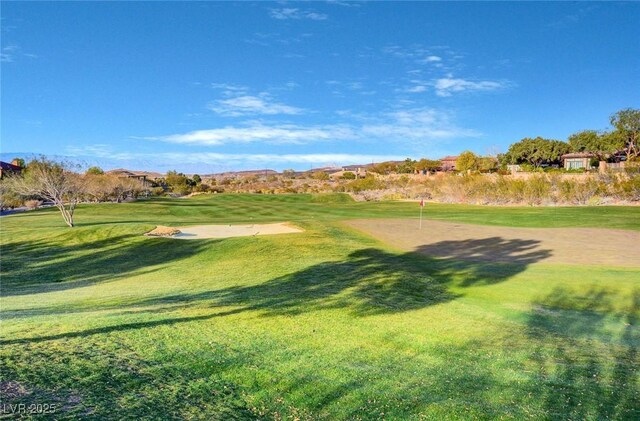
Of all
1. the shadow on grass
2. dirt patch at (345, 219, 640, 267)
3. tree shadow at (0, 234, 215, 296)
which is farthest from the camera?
dirt patch at (345, 219, 640, 267)

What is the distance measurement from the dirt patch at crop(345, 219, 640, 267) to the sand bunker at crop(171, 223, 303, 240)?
18.2ft

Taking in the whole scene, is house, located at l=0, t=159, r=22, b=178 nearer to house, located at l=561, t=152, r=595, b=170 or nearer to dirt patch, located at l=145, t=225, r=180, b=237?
dirt patch, located at l=145, t=225, r=180, b=237

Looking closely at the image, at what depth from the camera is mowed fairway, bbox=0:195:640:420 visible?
5.55m

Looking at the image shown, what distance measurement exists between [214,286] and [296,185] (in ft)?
301

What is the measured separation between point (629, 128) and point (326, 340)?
3624 inches

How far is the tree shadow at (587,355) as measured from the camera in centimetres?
604

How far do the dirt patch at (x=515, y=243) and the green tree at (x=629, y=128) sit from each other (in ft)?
207

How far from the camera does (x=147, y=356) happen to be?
6715 millimetres

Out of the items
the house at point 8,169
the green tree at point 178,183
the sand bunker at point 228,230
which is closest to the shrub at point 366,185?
the green tree at point 178,183

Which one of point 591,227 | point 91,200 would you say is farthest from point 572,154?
point 91,200

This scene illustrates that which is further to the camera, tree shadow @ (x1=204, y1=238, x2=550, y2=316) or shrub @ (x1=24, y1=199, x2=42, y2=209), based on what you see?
shrub @ (x1=24, y1=199, x2=42, y2=209)

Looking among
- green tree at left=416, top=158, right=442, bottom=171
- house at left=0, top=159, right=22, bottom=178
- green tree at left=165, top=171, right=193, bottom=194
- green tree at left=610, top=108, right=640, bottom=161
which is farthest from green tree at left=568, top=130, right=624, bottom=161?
house at left=0, top=159, right=22, bottom=178

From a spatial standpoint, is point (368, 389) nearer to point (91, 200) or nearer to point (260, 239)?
point (260, 239)

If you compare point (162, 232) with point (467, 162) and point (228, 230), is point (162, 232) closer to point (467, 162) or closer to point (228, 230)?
point (228, 230)
